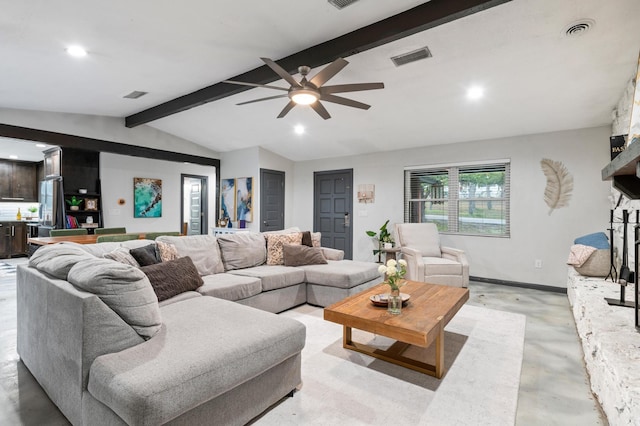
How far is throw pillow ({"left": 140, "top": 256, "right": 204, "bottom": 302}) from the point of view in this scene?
248 cm

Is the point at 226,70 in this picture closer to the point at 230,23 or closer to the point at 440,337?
the point at 230,23

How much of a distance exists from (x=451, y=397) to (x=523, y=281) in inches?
143

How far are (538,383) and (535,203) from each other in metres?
3.36

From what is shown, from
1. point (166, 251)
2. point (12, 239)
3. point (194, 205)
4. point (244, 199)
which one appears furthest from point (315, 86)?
point (12, 239)

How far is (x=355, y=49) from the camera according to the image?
2.94m

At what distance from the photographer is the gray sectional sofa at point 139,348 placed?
134cm

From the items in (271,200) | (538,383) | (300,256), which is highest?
(271,200)

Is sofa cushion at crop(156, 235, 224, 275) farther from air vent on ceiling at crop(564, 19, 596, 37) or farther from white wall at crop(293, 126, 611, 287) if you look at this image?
air vent on ceiling at crop(564, 19, 596, 37)

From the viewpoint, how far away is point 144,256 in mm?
2680

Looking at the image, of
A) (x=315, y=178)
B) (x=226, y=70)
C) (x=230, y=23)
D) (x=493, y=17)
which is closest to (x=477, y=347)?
(x=493, y=17)

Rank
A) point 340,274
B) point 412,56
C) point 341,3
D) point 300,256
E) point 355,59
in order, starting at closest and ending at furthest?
point 341,3, point 412,56, point 355,59, point 340,274, point 300,256

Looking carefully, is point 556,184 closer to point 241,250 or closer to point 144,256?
point 241,250

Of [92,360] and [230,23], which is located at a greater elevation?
[230,23]

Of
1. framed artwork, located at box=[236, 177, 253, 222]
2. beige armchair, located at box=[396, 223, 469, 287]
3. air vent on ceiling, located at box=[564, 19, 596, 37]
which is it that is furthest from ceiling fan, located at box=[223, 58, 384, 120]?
framed artwork, located at box=[236, 177, 253, 222]
